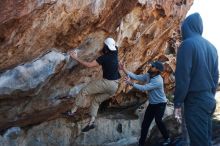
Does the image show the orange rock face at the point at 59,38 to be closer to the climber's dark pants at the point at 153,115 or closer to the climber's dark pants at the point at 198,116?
the climber's dark pants at the point at 153,115

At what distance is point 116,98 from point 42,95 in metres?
4.17

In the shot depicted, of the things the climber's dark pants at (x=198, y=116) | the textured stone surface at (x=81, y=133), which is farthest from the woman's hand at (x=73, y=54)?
the climber's dark pants at (x=198, y=116)

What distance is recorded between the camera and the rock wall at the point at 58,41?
824 cm

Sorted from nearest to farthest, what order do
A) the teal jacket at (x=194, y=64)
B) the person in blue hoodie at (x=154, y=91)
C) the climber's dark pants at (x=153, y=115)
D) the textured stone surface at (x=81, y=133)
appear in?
the teal jacket at (x=194, y=64) → the person in blue hoodie at (x=154, y=91) → the climber's dark pants at (x=153, y=115) → the textured stone surface at (x=81, y=133)

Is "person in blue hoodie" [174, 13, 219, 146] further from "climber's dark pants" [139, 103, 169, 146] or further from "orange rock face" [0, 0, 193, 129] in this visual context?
"climber's dark pants" [139, 103, 169, 146]

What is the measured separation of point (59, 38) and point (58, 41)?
0.06 m

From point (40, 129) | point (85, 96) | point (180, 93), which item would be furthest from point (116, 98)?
point (180, 93)

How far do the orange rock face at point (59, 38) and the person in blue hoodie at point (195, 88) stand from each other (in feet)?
9.18

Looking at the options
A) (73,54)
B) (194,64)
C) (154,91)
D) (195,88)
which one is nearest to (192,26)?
(194,64)

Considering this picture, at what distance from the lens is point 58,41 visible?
30.5ft

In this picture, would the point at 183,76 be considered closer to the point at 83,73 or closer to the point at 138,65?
the point at 83,73

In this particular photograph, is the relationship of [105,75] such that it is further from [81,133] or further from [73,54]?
[81,133]

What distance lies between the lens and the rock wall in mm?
8242

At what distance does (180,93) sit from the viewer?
6371mm
